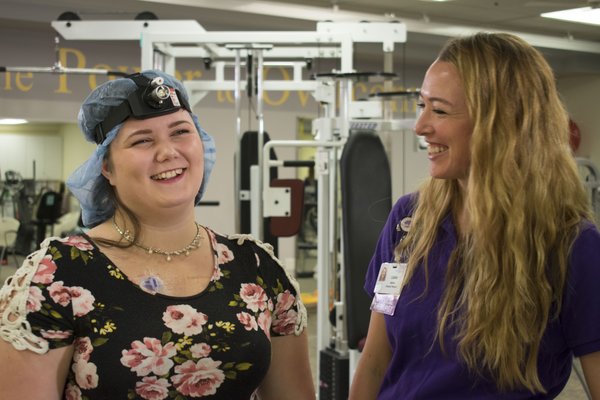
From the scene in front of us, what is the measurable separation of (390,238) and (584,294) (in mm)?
467

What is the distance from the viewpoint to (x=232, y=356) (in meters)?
1.48

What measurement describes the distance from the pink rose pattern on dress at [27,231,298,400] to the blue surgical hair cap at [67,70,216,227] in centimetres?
11

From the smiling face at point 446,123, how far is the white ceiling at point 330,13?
221 inches

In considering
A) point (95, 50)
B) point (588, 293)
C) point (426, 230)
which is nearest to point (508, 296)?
point (588, 293)

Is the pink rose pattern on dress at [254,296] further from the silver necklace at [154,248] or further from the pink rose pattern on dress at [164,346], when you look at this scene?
the silver necklace at [154,248]

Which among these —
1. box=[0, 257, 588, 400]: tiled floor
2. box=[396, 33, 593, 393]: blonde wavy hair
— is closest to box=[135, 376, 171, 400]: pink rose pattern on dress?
box=[396, 33, 593, 393]: blonde wavy hair

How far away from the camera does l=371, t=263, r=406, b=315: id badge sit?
162cm

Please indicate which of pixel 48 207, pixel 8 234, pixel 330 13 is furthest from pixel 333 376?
pixel 8 234

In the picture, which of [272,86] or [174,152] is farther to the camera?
[272,86]

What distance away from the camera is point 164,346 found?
1422 millimetres

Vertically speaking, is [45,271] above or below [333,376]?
above

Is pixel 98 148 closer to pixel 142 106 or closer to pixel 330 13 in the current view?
pixel 142 106

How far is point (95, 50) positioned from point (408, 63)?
424 cm

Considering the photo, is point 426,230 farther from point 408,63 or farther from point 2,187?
point 408,63
